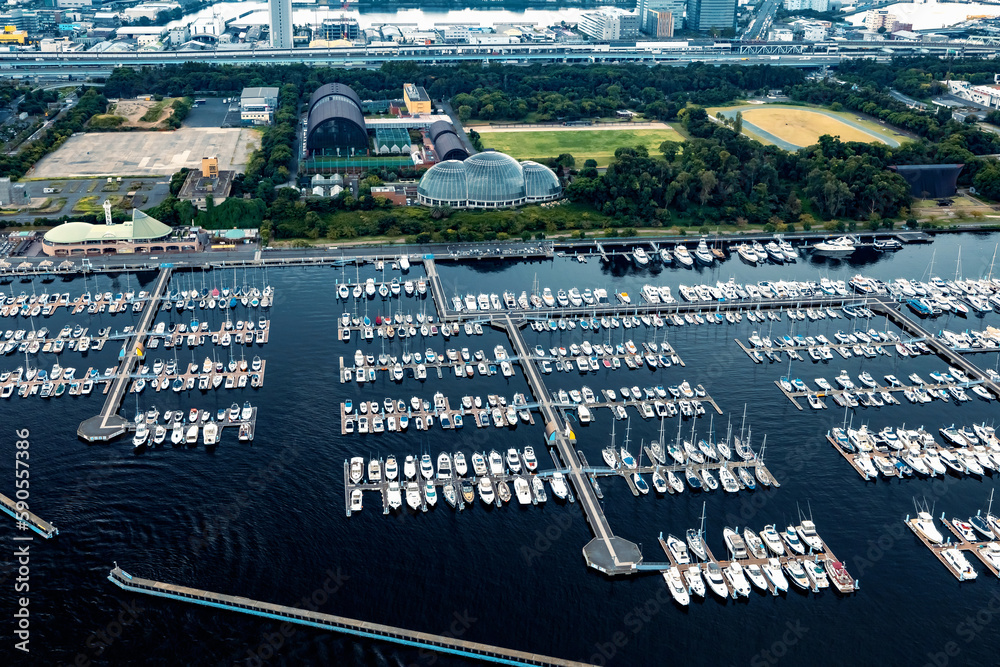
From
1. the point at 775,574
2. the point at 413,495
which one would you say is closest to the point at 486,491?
the point at 413,495

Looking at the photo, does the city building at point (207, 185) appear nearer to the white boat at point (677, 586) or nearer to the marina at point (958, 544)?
the white boat at point (677, 586)

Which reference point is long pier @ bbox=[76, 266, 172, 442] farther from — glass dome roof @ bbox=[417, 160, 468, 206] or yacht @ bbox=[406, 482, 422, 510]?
glass dome roof @ bbox=[417, 160, 468, 206]

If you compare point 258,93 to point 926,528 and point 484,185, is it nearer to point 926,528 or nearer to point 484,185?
point 484,185

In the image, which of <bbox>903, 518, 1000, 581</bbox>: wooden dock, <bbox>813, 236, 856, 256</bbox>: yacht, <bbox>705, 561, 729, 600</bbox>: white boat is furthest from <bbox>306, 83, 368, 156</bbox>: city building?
<bbox>903, 518, 1000, 581</bbox>: wooden dock

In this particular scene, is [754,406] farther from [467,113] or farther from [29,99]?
[29,99]

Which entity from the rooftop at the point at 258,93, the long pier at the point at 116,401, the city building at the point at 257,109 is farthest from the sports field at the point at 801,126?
the long pier at the point at 116,401
